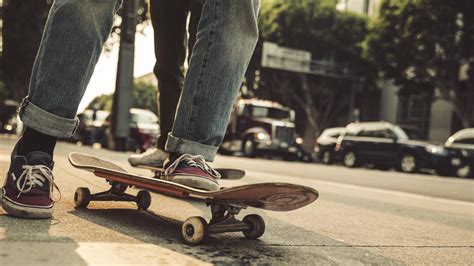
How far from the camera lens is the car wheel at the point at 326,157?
21109mm

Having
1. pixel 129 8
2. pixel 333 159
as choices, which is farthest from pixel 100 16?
pixel 333 159

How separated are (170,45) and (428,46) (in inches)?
779

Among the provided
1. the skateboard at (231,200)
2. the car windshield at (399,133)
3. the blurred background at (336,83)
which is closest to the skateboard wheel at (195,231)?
the skateboard at (231,200)

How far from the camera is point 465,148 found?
1614 centimetres

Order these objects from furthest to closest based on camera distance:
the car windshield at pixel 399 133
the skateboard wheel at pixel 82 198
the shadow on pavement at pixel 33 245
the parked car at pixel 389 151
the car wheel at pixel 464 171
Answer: the car windshield at pixel 399 133, the parked car at pixel 389 151, the car wheel at pixel 464 171, the skateboard wheel at pixel 82 198, the shadow on pavement at pixel 33 245

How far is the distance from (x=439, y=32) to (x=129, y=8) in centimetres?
1318

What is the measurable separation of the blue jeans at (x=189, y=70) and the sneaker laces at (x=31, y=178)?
12cm

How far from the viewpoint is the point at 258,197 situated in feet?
4.88

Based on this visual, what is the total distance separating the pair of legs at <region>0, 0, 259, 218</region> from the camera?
5.37ft

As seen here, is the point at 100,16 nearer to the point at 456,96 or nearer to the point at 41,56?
the point at 41,56

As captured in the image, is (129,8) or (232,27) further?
(129,8)

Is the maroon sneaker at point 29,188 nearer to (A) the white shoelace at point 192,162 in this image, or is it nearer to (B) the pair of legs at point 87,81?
(B) the pair of legs at point 87,81

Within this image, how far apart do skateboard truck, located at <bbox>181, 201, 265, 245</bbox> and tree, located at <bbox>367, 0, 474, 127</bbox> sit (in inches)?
786

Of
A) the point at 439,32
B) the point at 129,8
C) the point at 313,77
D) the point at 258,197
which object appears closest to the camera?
the point at 258,197
